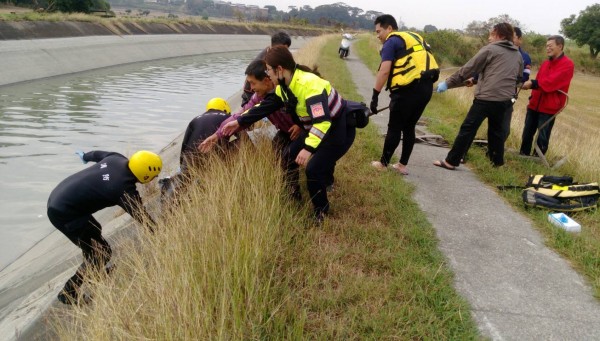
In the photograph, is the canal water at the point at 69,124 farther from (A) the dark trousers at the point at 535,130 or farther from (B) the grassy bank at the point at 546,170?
(A) the dark trousers at the point at 535,130

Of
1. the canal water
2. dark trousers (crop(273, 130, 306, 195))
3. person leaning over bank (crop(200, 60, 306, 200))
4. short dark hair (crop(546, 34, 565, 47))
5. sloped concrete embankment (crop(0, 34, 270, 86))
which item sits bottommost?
the canal water

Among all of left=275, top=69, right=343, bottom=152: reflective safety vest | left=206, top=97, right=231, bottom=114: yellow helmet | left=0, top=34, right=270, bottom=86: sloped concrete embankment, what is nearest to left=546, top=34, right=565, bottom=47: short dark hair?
left=275, top=69, right=343, bottom=152: reflective safety vest

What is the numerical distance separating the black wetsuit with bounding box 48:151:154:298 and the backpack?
13.4ft

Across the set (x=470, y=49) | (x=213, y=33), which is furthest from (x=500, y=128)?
(x=213, y=33)

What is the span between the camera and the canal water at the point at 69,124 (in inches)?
236

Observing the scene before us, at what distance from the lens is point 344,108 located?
4.03 m

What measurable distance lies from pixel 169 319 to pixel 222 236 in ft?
2.73

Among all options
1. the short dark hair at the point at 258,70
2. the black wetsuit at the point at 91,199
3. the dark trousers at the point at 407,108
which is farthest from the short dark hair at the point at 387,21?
the black wetsuit at the point at 91,199

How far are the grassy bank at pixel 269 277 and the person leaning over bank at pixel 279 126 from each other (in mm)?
217

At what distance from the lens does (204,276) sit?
2.60 metres

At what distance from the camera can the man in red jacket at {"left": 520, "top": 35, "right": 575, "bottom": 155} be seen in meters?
6.11

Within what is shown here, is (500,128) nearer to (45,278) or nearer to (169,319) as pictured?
(169,319)

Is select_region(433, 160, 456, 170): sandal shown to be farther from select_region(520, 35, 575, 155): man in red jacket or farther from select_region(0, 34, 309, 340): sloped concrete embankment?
select_region(0, 34, 309, 340): sloped concrete embankment

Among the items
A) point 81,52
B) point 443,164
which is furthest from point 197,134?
point 81,52
